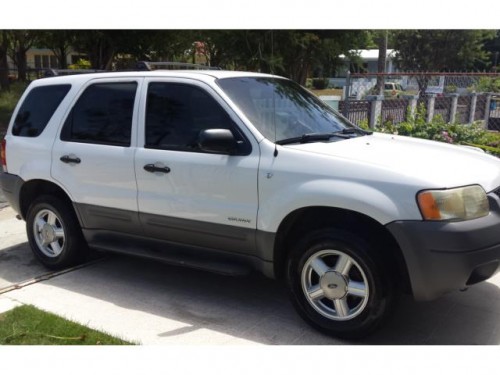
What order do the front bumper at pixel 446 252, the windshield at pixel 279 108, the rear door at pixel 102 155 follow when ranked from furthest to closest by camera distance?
the rear door at pixel 102 155 → the windshield at pixel 279 108 → the front bumper at pixel 446 252

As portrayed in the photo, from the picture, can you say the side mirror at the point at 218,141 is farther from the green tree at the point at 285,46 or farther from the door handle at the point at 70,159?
the green tree at the point at 285,46

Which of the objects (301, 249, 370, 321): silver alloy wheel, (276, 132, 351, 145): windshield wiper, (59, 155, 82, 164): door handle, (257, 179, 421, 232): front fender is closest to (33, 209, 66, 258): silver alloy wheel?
(59, 155, 82, 164): door handle

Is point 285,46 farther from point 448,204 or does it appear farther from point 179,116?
point 448,204

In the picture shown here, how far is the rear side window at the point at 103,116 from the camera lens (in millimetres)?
4848

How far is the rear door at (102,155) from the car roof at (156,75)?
0.24 ft

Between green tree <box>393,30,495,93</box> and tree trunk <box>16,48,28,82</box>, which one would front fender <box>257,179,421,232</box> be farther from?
green tree <box>393,30,495,93</box>

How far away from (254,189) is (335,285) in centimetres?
90

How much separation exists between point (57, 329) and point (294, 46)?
11806mm

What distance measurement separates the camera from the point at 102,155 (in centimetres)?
486

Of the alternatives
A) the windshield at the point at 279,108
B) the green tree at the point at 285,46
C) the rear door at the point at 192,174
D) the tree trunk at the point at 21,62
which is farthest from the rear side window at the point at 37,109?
the tree trunk at the point at 21,62

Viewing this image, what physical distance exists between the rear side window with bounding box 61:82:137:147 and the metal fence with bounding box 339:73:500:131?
5461 millimetres

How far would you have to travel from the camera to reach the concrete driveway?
3965 millimetres

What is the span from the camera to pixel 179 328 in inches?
162

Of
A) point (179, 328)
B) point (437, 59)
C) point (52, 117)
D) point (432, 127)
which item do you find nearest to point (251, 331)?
point (179, 328)
